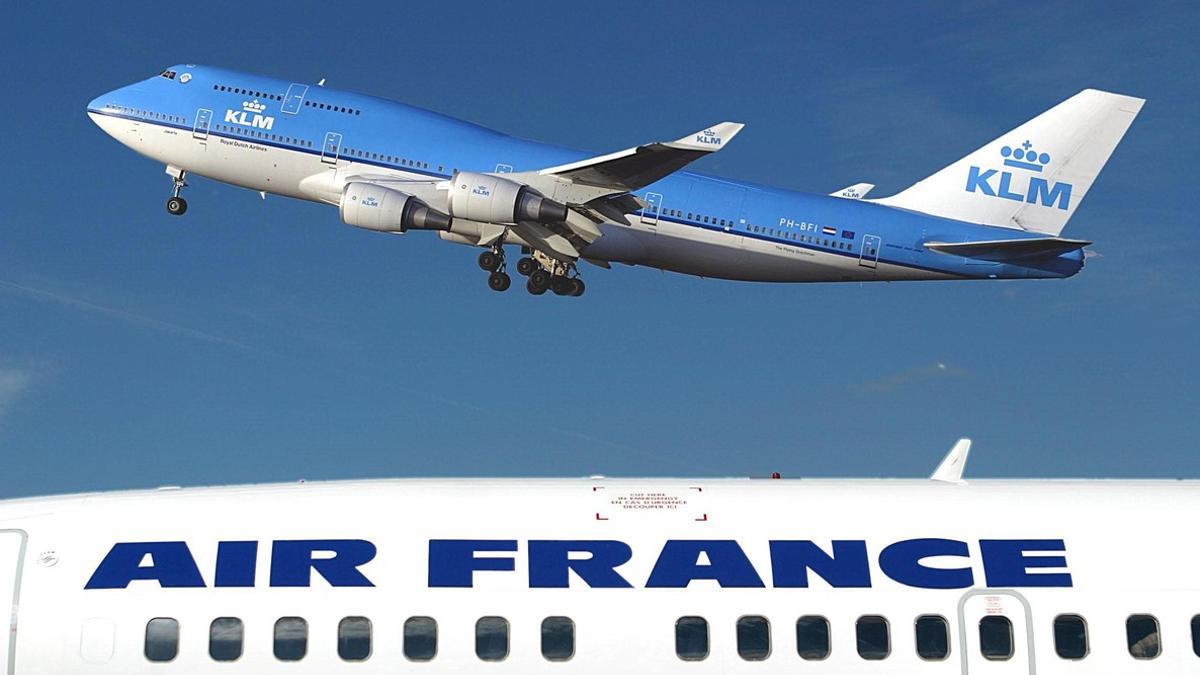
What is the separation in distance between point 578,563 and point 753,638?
2.06m

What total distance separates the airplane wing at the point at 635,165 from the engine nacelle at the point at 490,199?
7.46 ft

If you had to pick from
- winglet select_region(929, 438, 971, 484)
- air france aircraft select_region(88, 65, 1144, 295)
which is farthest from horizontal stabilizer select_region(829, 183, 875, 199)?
winglet select_region(929, 438, 971, 484)

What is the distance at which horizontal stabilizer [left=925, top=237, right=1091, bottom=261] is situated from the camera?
50.3m

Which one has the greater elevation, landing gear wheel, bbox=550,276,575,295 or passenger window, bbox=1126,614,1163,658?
landing gear wheel, bbox=550,276,575,295

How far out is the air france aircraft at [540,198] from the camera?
4791 cm

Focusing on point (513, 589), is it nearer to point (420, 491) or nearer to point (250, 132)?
point (420, 491)

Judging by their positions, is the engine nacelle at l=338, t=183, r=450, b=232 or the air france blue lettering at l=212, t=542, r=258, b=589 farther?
the engine nacelle at l=338, t=183, r=450, b=232

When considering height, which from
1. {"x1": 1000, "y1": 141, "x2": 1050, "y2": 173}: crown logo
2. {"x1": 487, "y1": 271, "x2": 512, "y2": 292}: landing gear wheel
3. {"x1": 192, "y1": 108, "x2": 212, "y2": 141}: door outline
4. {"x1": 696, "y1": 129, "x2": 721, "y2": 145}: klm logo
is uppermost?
{"x1": 1000, "y1": 141, "x2": 1050, "y2": 173}: crown logo

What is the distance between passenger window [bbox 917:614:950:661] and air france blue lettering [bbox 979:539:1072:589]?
Answer: 0.81m

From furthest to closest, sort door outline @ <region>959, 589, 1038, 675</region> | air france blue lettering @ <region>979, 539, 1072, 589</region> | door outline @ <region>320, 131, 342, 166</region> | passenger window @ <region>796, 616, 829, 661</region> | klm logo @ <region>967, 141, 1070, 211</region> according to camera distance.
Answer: klm logo @ <region>967, 141, 1070, 211</region>
door outline @ <region>320, 131, 342, 166</region>
air france blue lettering @ <region>979, 539, 1072, 589</region>
door outline @ <region>959, 589, 1038, 675</region>
passenger window @ <region>796, 616, 829, 661</region>

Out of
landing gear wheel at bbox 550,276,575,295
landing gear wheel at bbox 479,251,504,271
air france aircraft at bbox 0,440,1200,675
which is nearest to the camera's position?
air france aircraft at bbox 0,440,1200,675

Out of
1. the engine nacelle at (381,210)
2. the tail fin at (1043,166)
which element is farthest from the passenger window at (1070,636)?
the tail fin at (1043,166)

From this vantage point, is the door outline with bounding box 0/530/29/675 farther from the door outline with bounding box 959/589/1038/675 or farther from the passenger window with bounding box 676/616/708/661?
the door outline with bounding box 959/589/1038/675

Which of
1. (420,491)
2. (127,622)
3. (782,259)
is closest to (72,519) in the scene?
(127,622)
